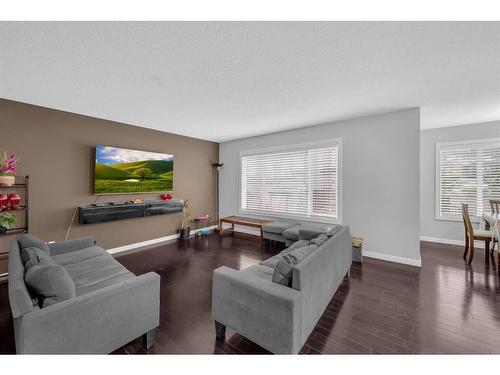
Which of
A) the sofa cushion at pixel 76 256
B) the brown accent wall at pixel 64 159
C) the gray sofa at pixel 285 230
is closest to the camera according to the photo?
the sofa cushion at pixel 76 256

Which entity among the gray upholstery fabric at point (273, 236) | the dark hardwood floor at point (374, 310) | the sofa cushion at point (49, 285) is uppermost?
the sofa cushion at point (49, 285)

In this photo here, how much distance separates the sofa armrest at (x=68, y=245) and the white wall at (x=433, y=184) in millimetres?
6750

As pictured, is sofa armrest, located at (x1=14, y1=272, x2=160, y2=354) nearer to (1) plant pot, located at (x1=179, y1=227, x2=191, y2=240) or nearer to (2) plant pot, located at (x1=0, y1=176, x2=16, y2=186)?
(2) plant pot, located at (x1=0, y1=176, x2=16, y2=186)

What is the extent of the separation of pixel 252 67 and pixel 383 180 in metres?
3.01

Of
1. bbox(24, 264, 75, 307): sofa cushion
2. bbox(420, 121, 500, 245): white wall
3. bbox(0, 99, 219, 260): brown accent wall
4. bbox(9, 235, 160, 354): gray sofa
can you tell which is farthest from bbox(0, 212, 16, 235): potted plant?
bbox(420, 121, 500, 245): white wall

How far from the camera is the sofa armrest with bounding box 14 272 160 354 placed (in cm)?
122

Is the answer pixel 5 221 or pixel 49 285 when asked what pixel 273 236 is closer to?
pixel 49 285

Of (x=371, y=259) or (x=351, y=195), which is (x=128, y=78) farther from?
(x=371, y=259)

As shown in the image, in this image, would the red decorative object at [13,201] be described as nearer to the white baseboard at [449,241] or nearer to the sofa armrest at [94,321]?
the sofa armrest at [94,321]

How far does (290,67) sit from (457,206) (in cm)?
510

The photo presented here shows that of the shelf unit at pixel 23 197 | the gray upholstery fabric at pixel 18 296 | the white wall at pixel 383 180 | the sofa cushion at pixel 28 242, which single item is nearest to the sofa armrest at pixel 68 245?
the sofa cushion at pixel 28 242

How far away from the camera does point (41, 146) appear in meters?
3.37

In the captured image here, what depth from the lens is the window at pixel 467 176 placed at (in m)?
4.34
